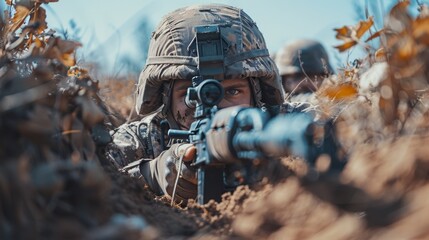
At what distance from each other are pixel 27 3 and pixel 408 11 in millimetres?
1414

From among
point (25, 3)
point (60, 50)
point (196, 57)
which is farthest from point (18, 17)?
point (196, 57)

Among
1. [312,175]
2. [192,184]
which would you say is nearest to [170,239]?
[312,175]

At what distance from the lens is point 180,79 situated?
3.31 m

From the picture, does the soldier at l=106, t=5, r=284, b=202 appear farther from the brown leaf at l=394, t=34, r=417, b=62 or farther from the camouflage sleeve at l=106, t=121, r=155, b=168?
the brown leaf at l=394, t=34, r=417, b=62

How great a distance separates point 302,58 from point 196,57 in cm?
543

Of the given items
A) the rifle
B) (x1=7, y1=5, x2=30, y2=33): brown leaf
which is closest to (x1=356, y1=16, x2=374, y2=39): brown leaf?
the rifle

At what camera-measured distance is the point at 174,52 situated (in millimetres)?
3342

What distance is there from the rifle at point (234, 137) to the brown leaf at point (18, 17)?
0.66 m

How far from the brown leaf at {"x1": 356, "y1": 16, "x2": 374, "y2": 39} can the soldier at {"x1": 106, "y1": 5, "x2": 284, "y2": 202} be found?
1300 mm

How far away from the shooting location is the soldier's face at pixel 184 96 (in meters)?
3.23

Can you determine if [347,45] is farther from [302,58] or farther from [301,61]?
[302,58]

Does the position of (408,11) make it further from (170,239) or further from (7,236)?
(7,236)

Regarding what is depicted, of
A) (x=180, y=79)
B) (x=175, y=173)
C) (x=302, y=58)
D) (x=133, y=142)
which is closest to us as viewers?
(x=175, y=173)

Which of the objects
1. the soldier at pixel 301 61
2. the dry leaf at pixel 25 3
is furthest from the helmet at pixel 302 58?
the dry leaf at pixel 25 3
